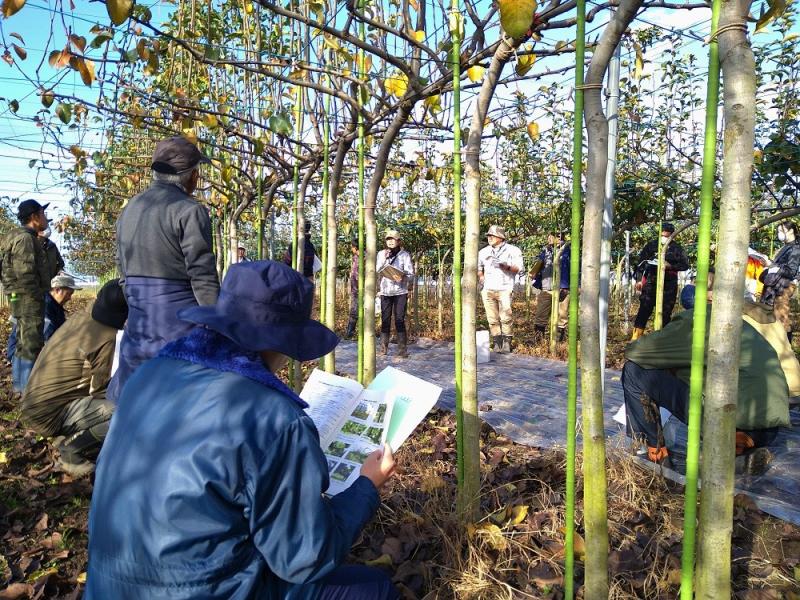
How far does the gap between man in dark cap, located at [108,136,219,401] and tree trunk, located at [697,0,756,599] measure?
7.35ft

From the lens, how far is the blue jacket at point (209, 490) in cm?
135

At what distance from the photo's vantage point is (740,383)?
130 inches

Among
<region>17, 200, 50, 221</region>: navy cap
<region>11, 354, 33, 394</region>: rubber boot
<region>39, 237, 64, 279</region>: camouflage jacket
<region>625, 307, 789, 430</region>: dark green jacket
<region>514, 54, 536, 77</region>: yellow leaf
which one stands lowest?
<region>11, 354, 33, 394</region>: rubber boot

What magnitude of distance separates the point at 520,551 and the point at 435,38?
2820mm

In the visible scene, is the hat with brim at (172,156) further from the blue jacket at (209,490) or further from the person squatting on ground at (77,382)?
the blue jacket at (209,490)

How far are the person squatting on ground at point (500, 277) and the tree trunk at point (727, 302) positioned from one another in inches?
278

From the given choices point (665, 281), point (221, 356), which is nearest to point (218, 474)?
point (221, 356)

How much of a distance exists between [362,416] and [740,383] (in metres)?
2.23

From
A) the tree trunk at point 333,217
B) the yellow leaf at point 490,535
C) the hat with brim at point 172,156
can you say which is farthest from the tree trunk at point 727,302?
the tree trunk at point 333,217

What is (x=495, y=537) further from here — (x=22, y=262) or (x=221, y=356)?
(x=22, y=262)

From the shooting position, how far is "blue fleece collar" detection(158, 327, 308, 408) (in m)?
1.48

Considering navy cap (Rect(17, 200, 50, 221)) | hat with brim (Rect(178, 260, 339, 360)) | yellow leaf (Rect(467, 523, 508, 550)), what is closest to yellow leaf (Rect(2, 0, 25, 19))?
hat with brim (Rect(178, 260, 339, 360))

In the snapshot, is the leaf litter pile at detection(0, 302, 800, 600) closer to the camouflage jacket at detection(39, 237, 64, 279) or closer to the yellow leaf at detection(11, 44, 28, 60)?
the yellow leaf at detection(11, 44, 28, 60)

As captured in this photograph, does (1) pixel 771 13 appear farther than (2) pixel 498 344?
No
